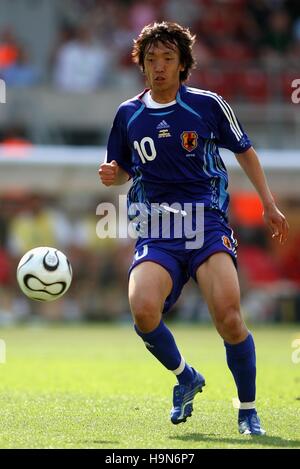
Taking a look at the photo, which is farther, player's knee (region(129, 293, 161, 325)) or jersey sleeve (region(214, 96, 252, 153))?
jersey sleeve (region(214, 96, 252, 153))

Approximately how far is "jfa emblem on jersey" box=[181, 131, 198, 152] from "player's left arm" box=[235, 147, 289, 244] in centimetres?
32

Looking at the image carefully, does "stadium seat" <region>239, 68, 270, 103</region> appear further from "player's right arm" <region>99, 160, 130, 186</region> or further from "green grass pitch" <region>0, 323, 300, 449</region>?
"player's right arm" <region>99, 160, 130, 186</region>

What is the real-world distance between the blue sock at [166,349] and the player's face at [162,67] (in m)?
1.50

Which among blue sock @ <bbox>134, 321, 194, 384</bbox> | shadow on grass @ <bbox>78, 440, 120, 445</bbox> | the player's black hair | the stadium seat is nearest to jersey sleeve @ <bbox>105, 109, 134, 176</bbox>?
the player's black hair

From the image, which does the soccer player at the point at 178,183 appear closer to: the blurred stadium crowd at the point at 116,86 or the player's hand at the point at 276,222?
the player's hand at the point at 276,222

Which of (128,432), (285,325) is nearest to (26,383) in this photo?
(128,432)

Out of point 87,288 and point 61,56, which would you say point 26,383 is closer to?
point 87,288

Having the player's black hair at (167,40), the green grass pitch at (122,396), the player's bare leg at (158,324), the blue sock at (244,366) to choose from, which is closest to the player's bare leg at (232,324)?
the blue sock at (244,366)

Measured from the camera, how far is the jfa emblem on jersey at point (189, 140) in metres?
6.96

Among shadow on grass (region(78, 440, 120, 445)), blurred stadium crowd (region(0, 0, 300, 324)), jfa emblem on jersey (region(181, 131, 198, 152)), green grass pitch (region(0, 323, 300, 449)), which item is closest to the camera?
shadow on grass (region(78, 440, 120, 445))

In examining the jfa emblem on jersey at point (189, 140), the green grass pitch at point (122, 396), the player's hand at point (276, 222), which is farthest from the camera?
the jfa emblem on jersey at point (189, 140)

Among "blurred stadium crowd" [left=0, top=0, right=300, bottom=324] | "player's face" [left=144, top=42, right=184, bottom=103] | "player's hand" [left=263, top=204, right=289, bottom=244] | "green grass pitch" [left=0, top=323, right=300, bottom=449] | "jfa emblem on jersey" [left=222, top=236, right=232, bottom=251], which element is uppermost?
"blurred stadium crowd" [left=0, top=0, right=300, bottom=324]

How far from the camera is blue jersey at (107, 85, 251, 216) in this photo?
22.9 ft

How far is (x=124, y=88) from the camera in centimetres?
2114
